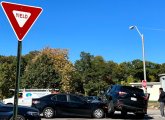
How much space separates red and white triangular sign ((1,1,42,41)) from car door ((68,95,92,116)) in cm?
1633

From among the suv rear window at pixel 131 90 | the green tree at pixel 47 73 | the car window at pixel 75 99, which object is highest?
the green tree at pixel 47 73

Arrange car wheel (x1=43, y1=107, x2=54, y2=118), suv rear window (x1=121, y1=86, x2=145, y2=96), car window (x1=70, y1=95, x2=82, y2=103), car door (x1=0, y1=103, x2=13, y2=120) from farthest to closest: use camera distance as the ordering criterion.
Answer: car window (x1=70, y1=95, x2=82, y2=103)
car wheel (x1=43, y1=107, x2=54, y2=118)
suv rear window (x1=121, y1=86, x2=145, y2=96)
car door (x1=0, y1=103, x2=13, y2=120)

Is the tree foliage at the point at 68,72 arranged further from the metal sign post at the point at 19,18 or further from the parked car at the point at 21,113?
the metal sign post at the point at 19,18

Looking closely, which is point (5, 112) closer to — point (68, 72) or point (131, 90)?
point (131, 90)

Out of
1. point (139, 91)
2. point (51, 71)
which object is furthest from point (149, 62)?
point (139, 91)

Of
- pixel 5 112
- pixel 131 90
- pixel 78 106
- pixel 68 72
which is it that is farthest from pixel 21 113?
pixel 68 72

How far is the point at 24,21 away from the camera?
6789 mm

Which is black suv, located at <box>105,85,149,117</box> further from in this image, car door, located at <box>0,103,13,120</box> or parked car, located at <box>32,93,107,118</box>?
car door, located at <box>0,103,13,120</box>

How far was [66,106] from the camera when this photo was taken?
22.8 metres

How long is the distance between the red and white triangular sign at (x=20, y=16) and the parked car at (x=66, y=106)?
53.6ft

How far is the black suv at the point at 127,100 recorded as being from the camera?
73.5 feet

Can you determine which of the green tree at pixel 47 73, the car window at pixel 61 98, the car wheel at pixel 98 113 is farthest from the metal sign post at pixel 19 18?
the green tree at pixel 47 73

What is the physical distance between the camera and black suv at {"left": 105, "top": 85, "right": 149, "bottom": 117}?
882 inches

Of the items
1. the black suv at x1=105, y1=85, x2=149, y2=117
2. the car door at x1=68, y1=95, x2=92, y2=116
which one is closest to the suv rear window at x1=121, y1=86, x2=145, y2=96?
the black suv at x1=105, y1=85, x2=149, y2=117
